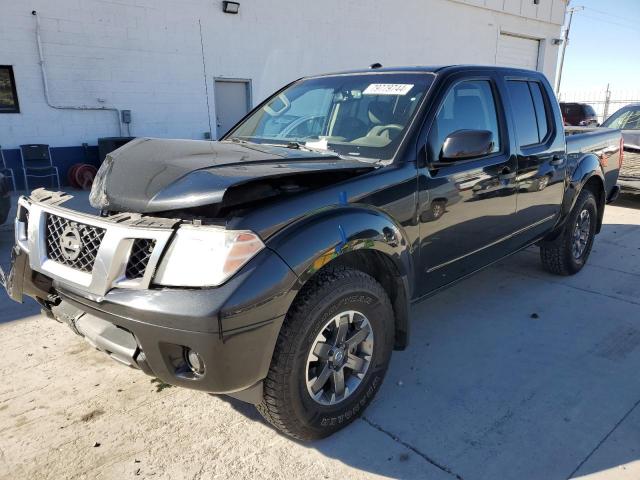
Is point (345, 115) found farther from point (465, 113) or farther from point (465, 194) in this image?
point (465, 194)

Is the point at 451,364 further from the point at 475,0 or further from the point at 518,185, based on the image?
the point at 475,0

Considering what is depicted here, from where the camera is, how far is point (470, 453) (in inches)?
96.6

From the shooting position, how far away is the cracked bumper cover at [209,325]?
192 cm

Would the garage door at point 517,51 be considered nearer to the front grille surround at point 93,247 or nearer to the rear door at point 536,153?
the rear door at point 536,153

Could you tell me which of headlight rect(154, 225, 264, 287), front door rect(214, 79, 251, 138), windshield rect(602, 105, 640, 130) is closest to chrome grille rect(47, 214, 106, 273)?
headlight rect(154, 225, 264, 287)

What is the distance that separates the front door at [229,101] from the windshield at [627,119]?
7.94 m

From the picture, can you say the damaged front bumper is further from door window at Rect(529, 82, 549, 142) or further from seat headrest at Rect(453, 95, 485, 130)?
door window at Rect(529, 82, 549, 142)

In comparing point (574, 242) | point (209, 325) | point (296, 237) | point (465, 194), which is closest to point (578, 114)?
point (574, 242)

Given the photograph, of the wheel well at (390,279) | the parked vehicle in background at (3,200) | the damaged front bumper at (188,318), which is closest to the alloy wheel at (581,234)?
the wheel well at (390,279)

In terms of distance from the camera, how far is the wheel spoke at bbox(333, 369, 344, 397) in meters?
2.50

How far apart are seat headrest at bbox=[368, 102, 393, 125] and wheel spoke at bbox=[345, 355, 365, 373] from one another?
4.68ft

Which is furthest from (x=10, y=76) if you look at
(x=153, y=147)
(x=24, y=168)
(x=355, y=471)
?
(x=355, y=471)

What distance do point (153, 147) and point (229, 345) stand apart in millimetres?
1333

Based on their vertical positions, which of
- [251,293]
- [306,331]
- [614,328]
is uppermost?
[251,293]
